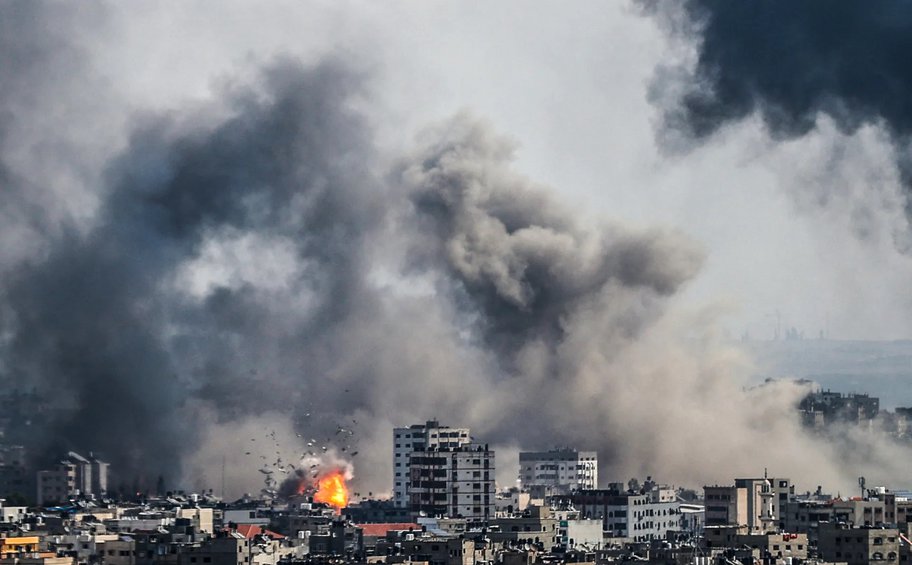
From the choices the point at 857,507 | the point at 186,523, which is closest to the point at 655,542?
the point at 857,507

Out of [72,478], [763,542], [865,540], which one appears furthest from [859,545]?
[72,478]

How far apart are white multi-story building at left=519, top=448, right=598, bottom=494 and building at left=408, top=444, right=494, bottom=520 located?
1343 centimetres

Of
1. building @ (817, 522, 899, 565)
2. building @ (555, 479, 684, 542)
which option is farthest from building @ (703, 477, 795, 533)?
building @ (817, 522, 899, 565)

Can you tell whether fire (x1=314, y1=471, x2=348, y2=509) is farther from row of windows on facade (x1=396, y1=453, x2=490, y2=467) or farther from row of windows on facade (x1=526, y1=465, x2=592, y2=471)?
row of windows on facade (x1=526, y1=465, x2=592, y2=471)

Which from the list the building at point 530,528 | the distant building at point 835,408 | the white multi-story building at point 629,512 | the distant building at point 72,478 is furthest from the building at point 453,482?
the distant building at point 835,408

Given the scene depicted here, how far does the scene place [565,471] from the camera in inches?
4459

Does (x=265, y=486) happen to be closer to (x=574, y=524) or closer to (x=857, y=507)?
(x=574, y=524)

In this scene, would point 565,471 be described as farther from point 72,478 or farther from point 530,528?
point 530,528

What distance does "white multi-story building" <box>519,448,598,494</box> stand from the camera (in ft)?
370

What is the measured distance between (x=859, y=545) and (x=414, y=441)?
37.8 metres

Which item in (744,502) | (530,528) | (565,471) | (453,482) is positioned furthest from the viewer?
(565,471)

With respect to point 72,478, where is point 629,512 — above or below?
below

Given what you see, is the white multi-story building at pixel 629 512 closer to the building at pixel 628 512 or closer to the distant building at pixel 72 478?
the building at pixel 628 512

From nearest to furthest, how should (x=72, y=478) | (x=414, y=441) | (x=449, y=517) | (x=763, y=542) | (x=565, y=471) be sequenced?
(x=763, y=542) < (x=449, y=517) < (x=72, y=478) < (x=414, y=441) < (x=565, y=471)
